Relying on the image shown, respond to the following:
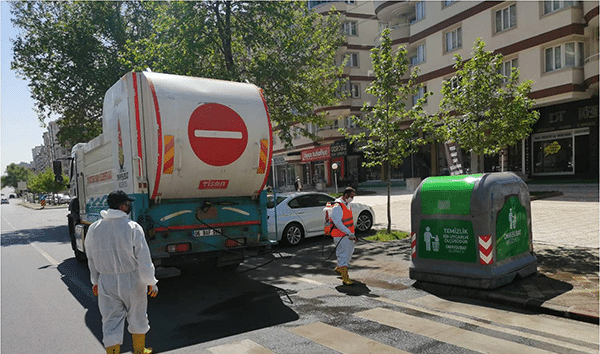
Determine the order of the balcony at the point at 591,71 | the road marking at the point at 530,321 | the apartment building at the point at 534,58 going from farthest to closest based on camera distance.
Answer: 1. the apartment building at the point at 534,58
2. the balcony at the point at 591,71
3. the road marking at the point at 530,321

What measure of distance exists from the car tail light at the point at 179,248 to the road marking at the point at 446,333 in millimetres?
2877

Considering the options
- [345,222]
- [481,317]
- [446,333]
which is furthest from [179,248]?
[481,317]

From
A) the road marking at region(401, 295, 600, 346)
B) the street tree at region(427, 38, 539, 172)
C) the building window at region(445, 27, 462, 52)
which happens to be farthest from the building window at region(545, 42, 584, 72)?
the road marking at region(401, 295, 600, 346)

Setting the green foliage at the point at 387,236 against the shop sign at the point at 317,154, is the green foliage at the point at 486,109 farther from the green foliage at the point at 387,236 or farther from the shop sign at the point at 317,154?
the shop sign at the point at 317,154

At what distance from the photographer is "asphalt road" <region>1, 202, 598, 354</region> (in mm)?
4535

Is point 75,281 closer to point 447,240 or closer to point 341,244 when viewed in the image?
point 341,244

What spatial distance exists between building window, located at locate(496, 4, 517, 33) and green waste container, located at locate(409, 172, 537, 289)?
18.6 m

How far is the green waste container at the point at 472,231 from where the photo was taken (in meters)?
6.33

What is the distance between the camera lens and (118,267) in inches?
157

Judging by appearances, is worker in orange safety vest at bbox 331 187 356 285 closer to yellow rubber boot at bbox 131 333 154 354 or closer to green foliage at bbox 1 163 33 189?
yellow rubber boot at bbox 131 333 154 354

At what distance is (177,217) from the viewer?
669 cm

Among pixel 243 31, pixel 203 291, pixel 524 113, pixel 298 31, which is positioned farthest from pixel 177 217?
pixel 298 31

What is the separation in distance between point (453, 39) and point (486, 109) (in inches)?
609

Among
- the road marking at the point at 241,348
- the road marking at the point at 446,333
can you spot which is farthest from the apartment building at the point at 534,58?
the road marking at the point at 241,348
